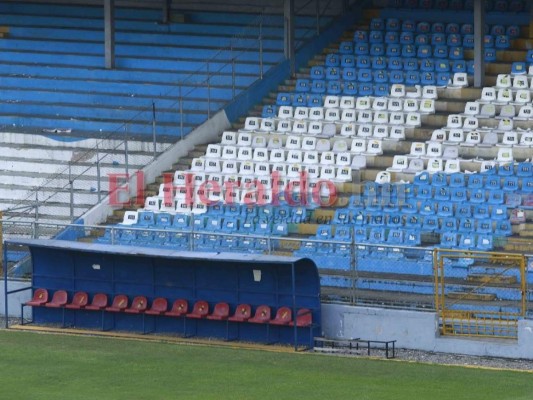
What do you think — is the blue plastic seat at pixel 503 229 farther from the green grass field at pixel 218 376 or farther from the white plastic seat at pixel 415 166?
the green grass field at pixel 218 376

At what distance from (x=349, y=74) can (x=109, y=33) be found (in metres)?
4.55

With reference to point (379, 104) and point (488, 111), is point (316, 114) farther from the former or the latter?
point (488, 111)

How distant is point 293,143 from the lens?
2919cm

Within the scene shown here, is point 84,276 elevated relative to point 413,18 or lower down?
lower down

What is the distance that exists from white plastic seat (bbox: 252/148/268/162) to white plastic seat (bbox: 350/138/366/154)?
140 centimetres

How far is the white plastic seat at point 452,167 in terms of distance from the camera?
27.1m

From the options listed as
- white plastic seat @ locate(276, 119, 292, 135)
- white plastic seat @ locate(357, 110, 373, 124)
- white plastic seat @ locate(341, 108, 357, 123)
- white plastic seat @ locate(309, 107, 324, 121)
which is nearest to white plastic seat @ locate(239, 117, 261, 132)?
white plastic seat @ locate(276, 119, 292, 135)

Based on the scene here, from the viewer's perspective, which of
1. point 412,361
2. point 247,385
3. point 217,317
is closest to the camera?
point 247,385

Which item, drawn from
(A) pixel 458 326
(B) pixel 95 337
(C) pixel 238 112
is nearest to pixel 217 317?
(B) pixel 95 337

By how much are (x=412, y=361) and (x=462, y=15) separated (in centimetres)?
956

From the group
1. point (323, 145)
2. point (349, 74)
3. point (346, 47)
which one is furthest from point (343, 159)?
point (346, 47)

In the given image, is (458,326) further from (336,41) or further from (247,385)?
(336,41)

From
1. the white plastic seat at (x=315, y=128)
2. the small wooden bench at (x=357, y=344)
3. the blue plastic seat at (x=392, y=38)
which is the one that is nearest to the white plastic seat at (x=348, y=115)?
the white plastic seat at (x=315, y=128)

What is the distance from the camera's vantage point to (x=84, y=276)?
1019 inches
